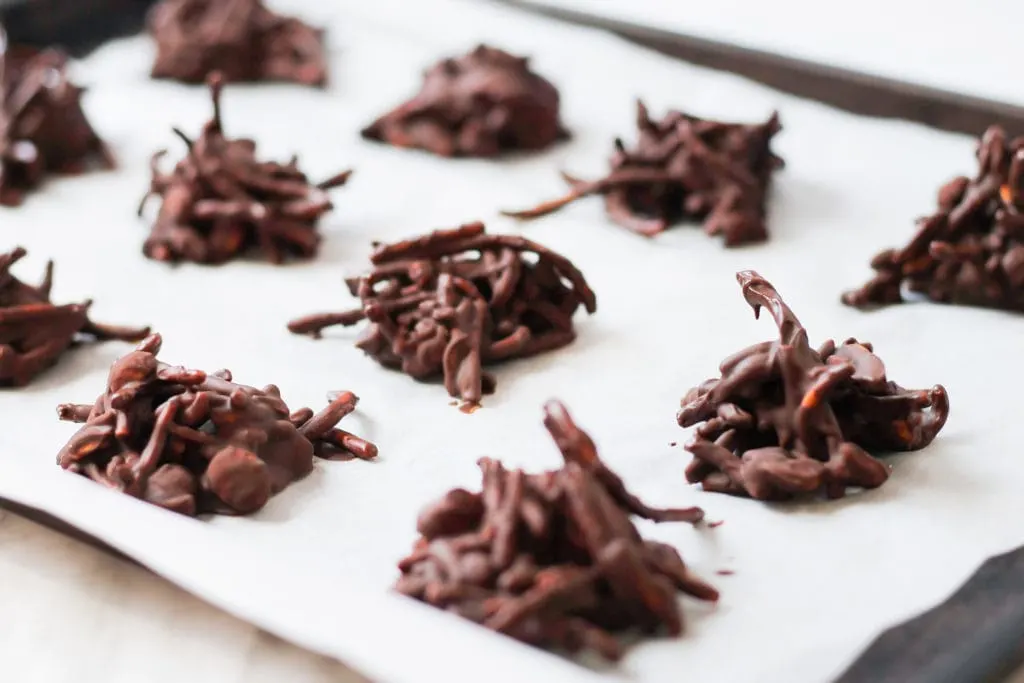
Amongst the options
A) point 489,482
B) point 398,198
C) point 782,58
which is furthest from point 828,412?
point 782,58

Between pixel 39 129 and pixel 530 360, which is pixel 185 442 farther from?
pixel 39 129

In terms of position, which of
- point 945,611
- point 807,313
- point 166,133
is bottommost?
point 166,133

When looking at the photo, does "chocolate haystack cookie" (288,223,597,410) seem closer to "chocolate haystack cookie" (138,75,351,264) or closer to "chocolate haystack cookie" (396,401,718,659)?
"chocolate haystack cookie" (138,75,351,264)

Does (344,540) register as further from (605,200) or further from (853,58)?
(853,58)

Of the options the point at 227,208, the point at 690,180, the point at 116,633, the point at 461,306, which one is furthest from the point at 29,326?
the point at 690,180

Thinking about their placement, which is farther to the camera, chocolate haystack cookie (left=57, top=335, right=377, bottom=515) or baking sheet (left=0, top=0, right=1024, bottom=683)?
chocolate haystack cookie (left=57, top=335, right=377, bottom=515)

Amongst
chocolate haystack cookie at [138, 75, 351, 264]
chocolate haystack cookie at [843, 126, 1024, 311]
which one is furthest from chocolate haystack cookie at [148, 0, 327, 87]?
chocolate haystack cookie at [843, 126, 1024, 311]
